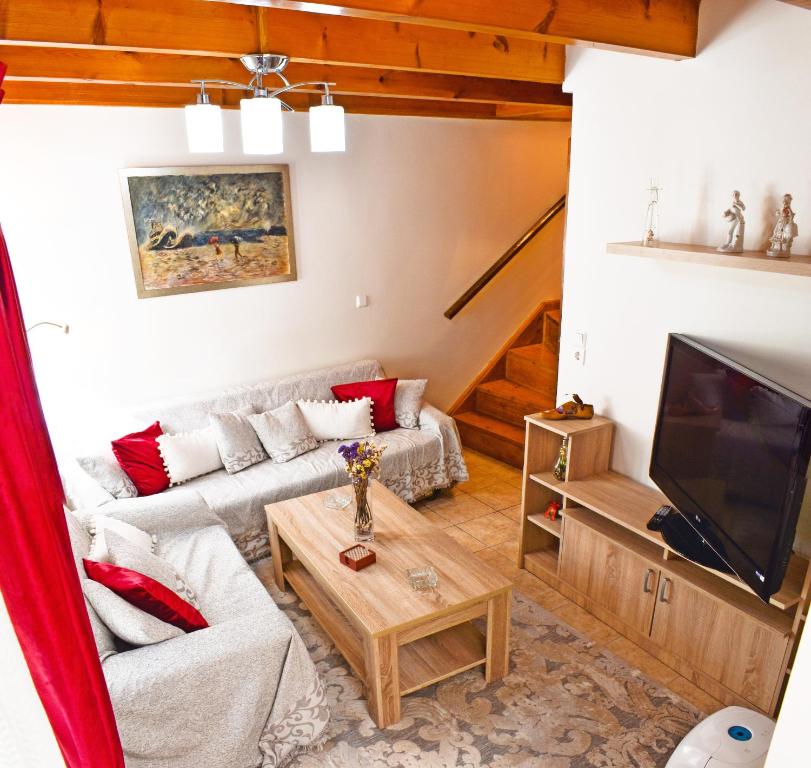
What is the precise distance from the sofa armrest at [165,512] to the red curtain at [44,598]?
2161 mm

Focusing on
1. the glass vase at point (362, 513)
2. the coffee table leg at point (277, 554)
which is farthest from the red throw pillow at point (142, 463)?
the glass vase at point (362, 513)

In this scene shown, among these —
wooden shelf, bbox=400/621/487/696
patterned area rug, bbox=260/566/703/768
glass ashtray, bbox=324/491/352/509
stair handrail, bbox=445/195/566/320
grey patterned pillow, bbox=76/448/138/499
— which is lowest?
patterned area rug, bbox=260/566/703/768

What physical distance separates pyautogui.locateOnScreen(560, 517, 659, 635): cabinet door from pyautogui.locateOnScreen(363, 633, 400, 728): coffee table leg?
113 cm

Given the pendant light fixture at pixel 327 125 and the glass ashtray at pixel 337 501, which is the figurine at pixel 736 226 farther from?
the glass ashtray at pixel 337 501

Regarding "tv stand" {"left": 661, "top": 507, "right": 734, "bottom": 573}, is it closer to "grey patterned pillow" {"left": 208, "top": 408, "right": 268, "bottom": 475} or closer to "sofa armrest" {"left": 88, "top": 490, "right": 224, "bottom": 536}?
"sofa armrest" {"left": 88, "top": 490, "right": 224, "bottom": 536}

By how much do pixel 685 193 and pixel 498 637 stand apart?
6.87ft

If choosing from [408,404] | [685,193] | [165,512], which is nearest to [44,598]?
[165,512]

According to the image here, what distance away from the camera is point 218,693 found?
90.4 inches

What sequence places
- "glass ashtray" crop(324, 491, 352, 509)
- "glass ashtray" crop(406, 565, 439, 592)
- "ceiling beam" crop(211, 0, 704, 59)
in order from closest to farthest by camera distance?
"ceiling beam" crop(211, 0, 704, 59)
"glass ashtray" crop(406, 565, 439, 592)
"glass ashtray" crop(324, 491, 352, 509)

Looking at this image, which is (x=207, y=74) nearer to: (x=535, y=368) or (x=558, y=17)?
A: (x=558, y=17)

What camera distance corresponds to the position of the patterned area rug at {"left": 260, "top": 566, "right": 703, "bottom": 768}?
248 centimetres

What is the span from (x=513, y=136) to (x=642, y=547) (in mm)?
3546

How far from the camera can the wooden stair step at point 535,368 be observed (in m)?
5.17

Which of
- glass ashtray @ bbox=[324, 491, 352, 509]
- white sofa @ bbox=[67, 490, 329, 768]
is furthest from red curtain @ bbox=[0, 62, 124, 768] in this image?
glass ashtray @ bbox=[324, 491, 352, 509]
